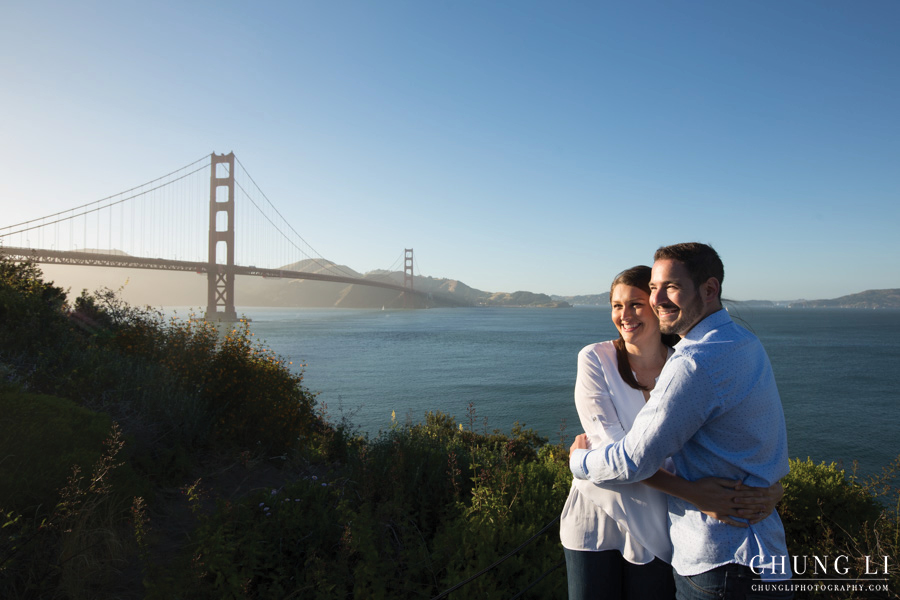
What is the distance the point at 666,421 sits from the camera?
131cm

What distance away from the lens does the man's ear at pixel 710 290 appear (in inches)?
57.4

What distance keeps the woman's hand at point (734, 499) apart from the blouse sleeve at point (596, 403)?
311mm

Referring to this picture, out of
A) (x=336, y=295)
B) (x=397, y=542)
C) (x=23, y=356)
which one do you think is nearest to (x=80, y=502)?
(x=397, y=542)

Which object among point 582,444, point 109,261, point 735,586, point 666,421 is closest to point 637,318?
point 582,444

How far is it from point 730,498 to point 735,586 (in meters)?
0.24

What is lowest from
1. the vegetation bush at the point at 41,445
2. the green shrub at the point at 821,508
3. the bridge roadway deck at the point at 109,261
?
the green shrub at the point at 821,508

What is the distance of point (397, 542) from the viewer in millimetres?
2869

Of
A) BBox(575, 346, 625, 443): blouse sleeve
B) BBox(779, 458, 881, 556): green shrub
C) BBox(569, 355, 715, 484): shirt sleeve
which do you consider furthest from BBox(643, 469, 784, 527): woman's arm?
BBox(779, 458, 881, 556): green shrub

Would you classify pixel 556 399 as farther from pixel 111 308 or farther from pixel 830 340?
pixel 830 340

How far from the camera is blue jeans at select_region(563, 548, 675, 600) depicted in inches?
61.2

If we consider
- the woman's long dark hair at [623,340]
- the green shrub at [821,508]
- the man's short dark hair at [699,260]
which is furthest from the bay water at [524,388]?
the man's short dark hair at [699,260]

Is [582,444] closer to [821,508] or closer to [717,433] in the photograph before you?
[717,433]

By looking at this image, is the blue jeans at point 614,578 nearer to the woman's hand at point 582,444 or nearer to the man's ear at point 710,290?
the woman's hand at point 582,444

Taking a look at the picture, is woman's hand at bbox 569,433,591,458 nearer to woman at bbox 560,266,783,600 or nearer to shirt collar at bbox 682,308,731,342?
woman at bbox 560,266,783,600
